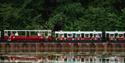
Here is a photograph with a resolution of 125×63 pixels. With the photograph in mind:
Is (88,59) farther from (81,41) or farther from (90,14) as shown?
(90,14)

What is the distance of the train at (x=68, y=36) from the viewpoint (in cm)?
4409

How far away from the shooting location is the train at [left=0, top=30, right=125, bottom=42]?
1736 inches

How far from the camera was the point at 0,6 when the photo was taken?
5256 cm

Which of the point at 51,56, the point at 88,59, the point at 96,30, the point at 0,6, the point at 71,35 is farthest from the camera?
the point at 0,6

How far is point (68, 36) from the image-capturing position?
45219mm

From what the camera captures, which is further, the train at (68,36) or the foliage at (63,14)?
the foliage at (63,14)

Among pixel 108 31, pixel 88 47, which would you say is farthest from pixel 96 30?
pixel 88 47

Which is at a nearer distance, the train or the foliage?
the train

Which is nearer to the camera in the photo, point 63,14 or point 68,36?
point 68,36

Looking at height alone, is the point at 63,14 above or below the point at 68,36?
above

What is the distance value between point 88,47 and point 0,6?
12148 mm

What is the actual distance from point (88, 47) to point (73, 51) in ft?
3.98

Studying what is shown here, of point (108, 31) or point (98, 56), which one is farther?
point (108, 31)

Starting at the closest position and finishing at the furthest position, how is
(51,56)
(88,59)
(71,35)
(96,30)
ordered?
(88,59) < (51,56) < (71,35) < (96,30)
